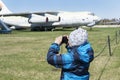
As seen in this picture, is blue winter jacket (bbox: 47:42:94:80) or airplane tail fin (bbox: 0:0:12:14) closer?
blue winter jacket (bbox: 47:42:94:80)

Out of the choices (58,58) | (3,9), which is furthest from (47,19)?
(58,58)

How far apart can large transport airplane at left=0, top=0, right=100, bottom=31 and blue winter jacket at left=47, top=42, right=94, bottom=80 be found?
44.2 meters

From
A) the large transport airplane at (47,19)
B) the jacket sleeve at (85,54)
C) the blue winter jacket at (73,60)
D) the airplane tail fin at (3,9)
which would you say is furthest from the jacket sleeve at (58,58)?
the airplane tail fin at (3,9)

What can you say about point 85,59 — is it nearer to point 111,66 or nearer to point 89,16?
point 111,66

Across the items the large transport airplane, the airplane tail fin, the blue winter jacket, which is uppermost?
the blue winter jacket

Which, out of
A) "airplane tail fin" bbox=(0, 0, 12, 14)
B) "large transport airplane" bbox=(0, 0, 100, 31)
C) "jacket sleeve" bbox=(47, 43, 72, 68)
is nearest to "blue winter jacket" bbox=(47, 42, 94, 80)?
"jacket sleeve" bbox=(47, 43, 72, 68)

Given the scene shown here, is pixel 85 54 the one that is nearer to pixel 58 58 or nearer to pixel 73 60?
pixel 73 60

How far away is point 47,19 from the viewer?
48625mm

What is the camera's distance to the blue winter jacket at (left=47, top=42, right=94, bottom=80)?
407 centimetres

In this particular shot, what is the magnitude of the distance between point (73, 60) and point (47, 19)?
44.7m

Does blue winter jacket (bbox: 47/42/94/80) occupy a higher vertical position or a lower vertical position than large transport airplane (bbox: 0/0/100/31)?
higher

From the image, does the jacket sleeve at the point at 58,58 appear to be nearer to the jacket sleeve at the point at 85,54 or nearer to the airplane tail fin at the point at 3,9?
the jacket sleeve at the point at 85,54

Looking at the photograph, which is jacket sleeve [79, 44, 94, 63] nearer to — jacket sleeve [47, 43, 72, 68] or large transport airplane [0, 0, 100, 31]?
jacket sleeve [47, 43, 72, 68]

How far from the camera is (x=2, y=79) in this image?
10094 millimetres
